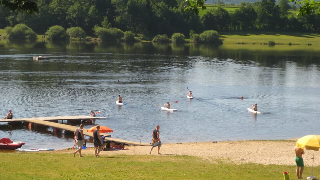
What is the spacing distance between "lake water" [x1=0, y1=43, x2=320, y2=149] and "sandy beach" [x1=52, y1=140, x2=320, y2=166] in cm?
503

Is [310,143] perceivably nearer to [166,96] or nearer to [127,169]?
[127,169]

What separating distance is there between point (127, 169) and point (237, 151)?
1583 centimetres

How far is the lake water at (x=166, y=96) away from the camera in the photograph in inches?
2238

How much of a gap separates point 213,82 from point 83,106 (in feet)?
122

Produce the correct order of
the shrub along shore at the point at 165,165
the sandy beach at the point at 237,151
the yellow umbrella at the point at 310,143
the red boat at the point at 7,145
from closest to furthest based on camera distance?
the shrub along shore at the point at 165,165 < the yellow umbrella at the point at 310,143 < the sandy beach at the point at 237,151 < the red boat at the point at 7,145

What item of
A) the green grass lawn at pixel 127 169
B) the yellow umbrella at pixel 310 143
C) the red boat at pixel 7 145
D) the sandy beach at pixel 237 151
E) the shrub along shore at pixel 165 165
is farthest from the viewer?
the red boat at pixel 7 145

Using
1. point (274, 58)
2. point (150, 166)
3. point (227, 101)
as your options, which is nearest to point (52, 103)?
point (227, 101)

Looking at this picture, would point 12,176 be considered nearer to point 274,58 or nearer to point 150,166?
point 150,166

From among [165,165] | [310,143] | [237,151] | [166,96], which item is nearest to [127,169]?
[165,165]

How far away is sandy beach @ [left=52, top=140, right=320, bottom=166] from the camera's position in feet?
124

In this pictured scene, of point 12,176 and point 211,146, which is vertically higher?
point 12,176

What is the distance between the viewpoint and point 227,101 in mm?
77750

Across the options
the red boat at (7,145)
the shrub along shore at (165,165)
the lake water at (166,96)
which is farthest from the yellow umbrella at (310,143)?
the red boat at (7,145)

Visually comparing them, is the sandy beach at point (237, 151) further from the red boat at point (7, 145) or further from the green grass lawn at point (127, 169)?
the red boat at point (7, 145)
